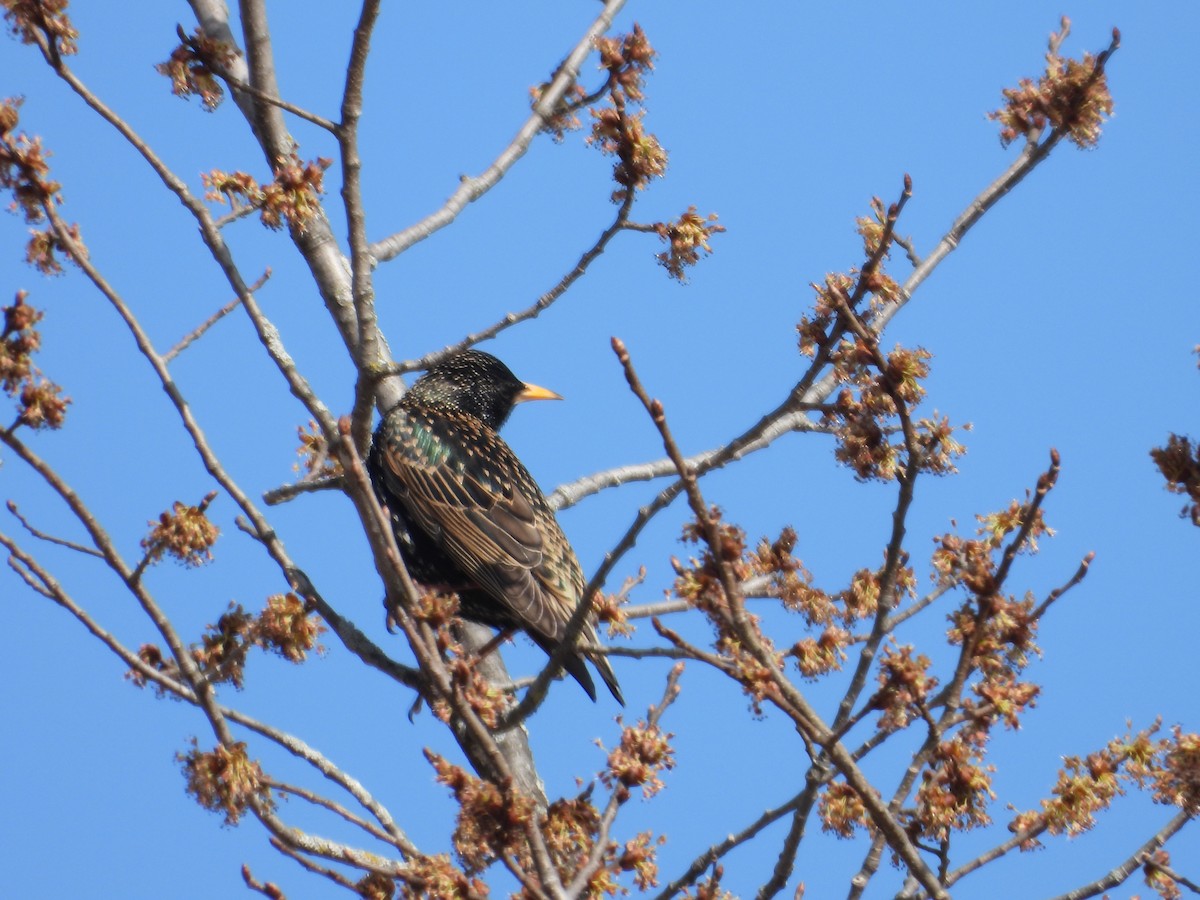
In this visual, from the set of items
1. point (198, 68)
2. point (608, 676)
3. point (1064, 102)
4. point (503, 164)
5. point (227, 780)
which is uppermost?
point (503, 164)

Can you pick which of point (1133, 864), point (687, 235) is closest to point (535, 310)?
point (687, 235)

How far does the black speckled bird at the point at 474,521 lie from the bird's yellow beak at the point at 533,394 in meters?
0.48

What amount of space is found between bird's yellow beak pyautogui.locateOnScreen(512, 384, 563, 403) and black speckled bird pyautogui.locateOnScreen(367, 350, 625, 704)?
0.48m

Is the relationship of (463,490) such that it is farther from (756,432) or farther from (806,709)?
(806,709)

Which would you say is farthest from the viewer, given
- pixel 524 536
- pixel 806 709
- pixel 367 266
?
pixel 524 536

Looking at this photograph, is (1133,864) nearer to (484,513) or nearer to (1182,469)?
(1182,469)

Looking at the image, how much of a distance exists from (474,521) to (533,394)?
1273 mm

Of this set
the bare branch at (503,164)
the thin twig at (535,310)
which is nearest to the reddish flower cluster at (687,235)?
the thin twig at (535,310)

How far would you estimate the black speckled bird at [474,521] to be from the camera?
470 centimetres

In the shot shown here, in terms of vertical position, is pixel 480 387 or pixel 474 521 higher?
pixel 480 387

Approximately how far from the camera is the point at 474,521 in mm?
4957

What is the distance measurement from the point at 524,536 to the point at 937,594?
1.73 m

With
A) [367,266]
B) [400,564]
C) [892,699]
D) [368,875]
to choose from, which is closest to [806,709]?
[892,699]

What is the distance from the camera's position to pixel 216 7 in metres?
5.06
